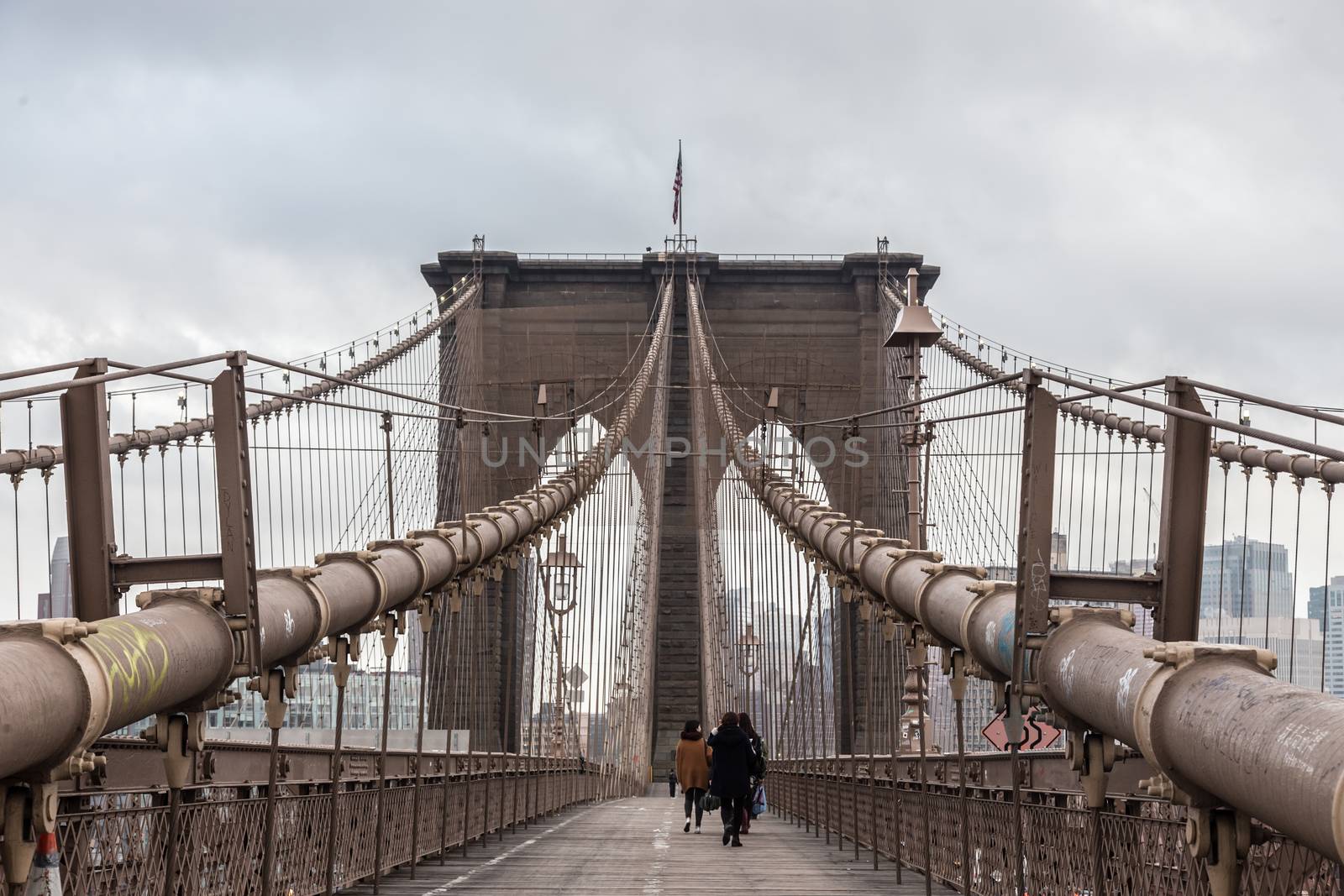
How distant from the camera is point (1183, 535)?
→ 18.7 ft

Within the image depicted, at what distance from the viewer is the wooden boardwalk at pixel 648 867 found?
9523 millimetres

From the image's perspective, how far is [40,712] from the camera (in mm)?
3775

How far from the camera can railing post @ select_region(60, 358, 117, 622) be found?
6203 mm

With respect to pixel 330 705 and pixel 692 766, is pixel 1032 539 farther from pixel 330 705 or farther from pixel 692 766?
pixel 330 705

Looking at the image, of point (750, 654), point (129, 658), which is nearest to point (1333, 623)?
point (129, 658)

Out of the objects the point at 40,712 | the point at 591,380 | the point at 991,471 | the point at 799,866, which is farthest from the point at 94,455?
the point at 591,380

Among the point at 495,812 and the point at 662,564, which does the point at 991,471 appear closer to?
the point at 495,812

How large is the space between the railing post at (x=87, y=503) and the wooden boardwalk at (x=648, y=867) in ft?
11.2

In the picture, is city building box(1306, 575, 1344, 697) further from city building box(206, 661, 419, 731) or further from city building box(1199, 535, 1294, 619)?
city building box(206, 661, 419, 731)

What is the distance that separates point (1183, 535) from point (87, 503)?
3.79m

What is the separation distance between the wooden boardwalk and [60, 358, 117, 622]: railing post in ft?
11.2

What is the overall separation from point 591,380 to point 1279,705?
1526 inches

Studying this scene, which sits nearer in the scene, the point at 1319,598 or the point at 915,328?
the point at 1319,598

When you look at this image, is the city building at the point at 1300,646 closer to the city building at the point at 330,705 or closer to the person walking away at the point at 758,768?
the person walking away at the point at 758,768
